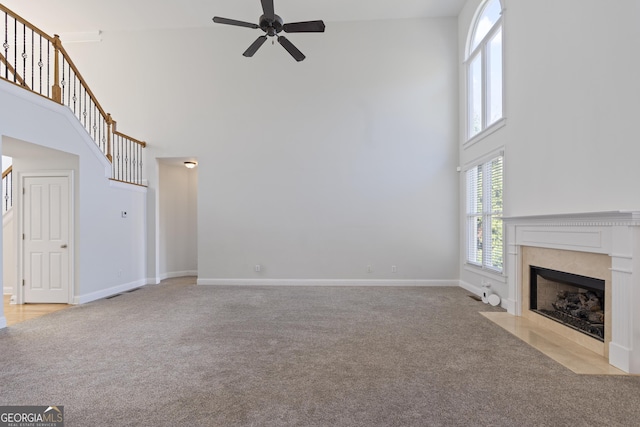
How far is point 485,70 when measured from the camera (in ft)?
18.3

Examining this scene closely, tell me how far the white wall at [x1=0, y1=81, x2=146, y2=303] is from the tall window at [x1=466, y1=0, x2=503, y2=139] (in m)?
6.37

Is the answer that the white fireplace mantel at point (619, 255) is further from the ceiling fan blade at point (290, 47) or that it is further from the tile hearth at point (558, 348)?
the ceiling fan blade at point (290, 47)

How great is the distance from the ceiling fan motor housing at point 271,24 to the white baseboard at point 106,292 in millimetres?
4866

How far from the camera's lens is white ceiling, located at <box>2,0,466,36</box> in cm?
628

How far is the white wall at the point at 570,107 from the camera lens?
2859mm

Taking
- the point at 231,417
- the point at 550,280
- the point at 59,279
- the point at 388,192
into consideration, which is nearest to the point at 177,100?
the point at 59,279

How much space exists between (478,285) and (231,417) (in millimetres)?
4897

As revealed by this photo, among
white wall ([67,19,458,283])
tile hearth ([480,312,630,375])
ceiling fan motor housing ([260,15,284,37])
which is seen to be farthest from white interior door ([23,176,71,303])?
tile hearth ([480,312,630,375])

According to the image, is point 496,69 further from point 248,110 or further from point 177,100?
point 177,100

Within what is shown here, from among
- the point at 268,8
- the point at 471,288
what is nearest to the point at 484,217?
the point at 471,288

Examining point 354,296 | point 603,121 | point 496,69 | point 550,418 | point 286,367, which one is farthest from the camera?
point 354,296

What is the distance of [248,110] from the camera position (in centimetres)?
699

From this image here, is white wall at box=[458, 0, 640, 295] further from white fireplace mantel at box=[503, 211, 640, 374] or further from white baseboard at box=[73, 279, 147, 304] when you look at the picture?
white baseboard at box=[73, 279, 147, 304]

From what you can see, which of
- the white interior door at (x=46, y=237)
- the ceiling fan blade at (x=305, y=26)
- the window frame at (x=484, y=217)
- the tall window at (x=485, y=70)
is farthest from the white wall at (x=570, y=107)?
the white interior door at (x=46, y=237)
